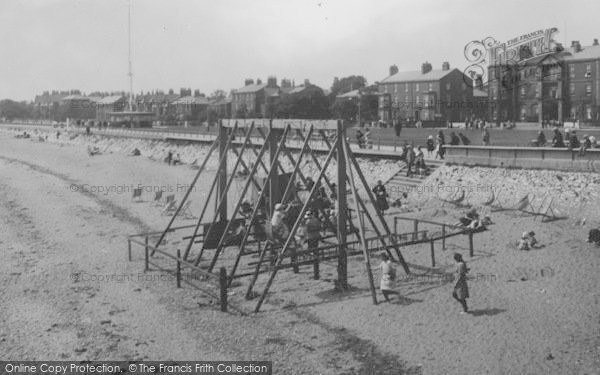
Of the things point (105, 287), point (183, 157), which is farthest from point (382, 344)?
point (183, 157)

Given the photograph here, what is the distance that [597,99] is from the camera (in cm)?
7175

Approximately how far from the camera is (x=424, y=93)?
278 feet

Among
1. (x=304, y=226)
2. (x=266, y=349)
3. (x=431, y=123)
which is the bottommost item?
(x=266, y=349)

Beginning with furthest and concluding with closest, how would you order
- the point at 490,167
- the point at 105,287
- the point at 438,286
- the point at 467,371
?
the point at 490,167 < the point at 105,287 < the point at 438,286 < the point at 467,371

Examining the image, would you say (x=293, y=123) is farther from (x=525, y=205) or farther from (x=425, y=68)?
(x=425, y=68)

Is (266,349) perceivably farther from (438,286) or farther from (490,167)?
(490,167)

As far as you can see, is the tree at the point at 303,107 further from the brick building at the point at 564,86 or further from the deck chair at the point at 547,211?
the deck chair at the point at 547,211

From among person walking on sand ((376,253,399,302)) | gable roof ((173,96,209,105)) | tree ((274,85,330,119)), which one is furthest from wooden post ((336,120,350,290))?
gable roof ((173,96,209,105))

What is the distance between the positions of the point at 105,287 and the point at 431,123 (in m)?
47.5

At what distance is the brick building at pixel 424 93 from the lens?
81125 mm

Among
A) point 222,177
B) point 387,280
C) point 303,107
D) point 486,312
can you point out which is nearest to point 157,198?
point 222,177

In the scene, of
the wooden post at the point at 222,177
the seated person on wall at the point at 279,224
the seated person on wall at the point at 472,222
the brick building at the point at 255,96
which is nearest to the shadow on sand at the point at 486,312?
the seated person on wall at the point at 279,224

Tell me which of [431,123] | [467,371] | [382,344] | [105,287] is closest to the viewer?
[467,371]

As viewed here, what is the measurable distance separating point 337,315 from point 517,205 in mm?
13163
